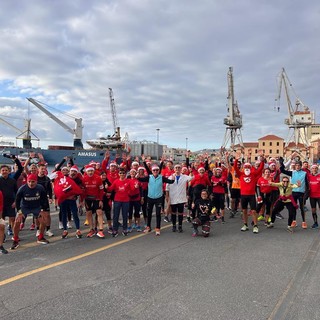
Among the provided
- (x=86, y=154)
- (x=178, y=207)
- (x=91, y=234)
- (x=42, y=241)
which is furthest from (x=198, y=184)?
(x=86, y=154)

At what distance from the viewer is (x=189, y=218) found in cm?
937

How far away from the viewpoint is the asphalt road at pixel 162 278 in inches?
137

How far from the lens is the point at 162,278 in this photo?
4.46 m

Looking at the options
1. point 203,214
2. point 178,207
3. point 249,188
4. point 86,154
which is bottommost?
point 203,214

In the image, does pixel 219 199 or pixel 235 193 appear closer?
pixel 219 199

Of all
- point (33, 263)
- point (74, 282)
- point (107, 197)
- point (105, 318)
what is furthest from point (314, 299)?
point (107, 197)

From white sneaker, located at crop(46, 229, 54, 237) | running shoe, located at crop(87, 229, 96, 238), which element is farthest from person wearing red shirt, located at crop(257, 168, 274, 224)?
white sneaker, located at crop(46, 229, 54, 237)

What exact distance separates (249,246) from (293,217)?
235 centimetres

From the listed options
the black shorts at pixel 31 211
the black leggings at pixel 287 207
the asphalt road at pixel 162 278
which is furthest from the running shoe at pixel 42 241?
the black leggings at pixel 287 207

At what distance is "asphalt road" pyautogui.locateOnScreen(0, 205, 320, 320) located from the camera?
347cm

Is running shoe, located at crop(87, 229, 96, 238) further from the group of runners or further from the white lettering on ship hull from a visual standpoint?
the white lettering on ship hull

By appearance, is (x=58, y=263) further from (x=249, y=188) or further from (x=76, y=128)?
(x=76, y=128)

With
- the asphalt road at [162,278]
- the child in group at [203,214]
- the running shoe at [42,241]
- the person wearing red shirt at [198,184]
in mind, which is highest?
the person wearing red shirt at [198,184]

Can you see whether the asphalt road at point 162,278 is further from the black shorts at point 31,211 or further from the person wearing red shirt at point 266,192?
the person wearing red shirt at point 266,192
